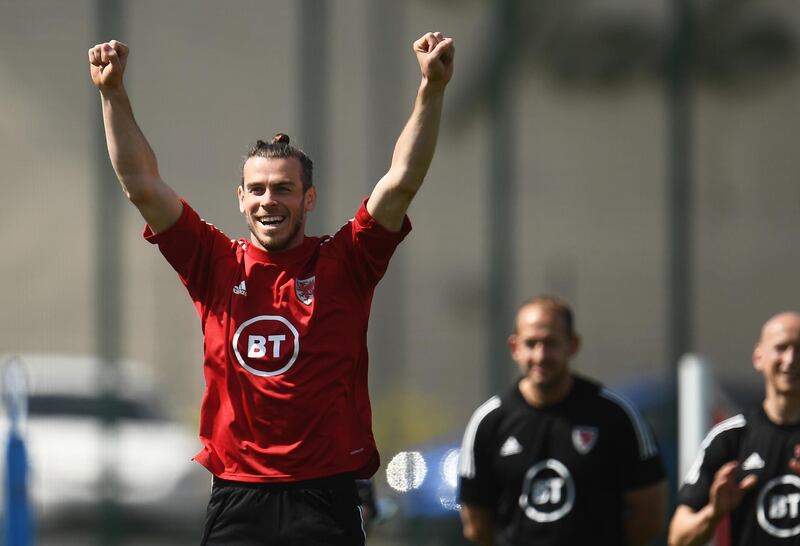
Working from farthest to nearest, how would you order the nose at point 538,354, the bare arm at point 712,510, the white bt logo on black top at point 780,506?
the nose at point 538,354 < the white bt logo on black top at point 780,506 < the bare arm at point 712,510

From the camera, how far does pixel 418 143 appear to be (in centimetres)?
414

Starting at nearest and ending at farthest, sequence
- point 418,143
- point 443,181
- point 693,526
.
→ point 418,143
point 693,526
point 443,181

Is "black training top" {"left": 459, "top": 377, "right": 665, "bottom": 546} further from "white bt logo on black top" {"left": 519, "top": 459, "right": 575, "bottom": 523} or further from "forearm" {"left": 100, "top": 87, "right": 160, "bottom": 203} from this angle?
"forearm" {"left": 100, "top": 87, "right": 160, "bottom": 203}

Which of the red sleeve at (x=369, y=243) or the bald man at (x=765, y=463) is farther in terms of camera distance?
the bald man at (x=765, y=463)

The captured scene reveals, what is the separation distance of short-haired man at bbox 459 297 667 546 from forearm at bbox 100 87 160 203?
7.88 feet

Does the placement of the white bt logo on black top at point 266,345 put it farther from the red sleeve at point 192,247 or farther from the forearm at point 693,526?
the forearm at point 693,526

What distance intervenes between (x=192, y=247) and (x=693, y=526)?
2247 millimetres

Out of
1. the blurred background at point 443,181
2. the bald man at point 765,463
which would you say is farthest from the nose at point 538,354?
the blurred background at point 443,181

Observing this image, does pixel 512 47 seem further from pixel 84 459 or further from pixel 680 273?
pixel 84 459

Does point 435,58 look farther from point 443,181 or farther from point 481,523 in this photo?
point 443,181

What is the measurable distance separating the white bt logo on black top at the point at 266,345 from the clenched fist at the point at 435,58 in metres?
0.80

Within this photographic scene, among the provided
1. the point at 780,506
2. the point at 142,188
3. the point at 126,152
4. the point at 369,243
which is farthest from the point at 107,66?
the point at 780,506

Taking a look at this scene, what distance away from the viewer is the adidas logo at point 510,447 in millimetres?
6172

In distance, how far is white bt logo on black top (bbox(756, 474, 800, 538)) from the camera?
5430mm
